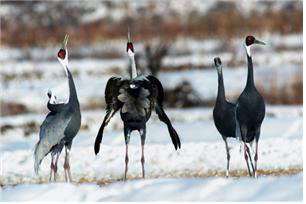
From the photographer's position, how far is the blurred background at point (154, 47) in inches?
857

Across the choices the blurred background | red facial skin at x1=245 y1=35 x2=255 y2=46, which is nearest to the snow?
red facial skin at x1=245 y1=35 x2=255 y2=46

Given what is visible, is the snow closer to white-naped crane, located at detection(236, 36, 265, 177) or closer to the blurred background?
white-naped crane, located at detection(236, 36, 265, 177)

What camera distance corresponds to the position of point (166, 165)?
37.1 ft

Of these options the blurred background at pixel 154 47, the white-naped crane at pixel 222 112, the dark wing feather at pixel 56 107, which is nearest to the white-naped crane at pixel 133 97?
the dark wing feather at pixel 56 107

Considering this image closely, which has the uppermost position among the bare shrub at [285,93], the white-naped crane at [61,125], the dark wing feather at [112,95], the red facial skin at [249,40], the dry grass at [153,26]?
the dry grass at [153,26]

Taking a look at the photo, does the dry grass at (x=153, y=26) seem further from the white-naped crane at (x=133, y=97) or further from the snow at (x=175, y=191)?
the snow at (x=175, y=191)

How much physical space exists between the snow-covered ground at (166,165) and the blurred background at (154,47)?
1574 mm

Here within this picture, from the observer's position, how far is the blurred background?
2177cm

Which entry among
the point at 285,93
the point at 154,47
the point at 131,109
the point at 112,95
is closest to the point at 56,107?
the point at 112,95

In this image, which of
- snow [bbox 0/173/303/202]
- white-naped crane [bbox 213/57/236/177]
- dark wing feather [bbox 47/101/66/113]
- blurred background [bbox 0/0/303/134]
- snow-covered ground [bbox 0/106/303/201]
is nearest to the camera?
snow [bbox 0/173/303/202]

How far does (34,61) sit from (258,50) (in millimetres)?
8776

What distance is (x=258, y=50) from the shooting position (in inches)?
1184

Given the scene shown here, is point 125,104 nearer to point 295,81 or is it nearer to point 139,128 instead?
point 139,128

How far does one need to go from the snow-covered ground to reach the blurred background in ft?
5.16
